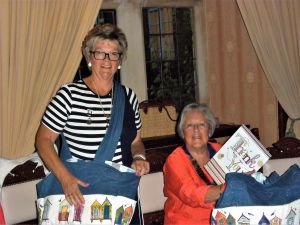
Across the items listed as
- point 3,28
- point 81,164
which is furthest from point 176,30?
point 81,164

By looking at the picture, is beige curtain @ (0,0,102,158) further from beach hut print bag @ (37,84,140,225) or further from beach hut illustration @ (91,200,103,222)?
beach hut illustration @ (91,200,103,222)

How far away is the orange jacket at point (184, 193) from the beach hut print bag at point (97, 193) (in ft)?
0.88

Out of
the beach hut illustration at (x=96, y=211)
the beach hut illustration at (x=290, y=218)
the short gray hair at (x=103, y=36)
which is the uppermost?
the short gray hair at (x=103, y=36)

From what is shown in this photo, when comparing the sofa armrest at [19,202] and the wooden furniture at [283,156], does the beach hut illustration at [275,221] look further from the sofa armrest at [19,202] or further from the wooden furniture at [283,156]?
the sofa armrest at [19,202]

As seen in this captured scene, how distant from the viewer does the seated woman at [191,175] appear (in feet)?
6.19

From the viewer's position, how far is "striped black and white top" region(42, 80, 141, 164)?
1.71m

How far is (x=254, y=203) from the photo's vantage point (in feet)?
5.57

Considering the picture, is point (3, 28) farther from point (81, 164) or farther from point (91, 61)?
point (81, 164)

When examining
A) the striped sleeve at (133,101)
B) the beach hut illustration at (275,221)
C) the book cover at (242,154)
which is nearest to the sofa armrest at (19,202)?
the striped sleeve at (133,101)

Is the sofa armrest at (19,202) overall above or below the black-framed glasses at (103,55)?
below

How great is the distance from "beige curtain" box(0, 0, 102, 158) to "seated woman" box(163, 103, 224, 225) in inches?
35.9

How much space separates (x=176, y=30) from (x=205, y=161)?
1.76m

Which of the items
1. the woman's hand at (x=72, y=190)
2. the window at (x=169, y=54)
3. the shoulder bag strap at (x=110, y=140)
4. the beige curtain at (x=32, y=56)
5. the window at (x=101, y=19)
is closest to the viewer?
the woman's hand at (x=72, y=190)

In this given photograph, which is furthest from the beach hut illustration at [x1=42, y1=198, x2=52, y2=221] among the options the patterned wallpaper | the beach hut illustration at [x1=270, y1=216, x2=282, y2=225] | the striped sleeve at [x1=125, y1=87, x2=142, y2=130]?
the patterned wallpaper
